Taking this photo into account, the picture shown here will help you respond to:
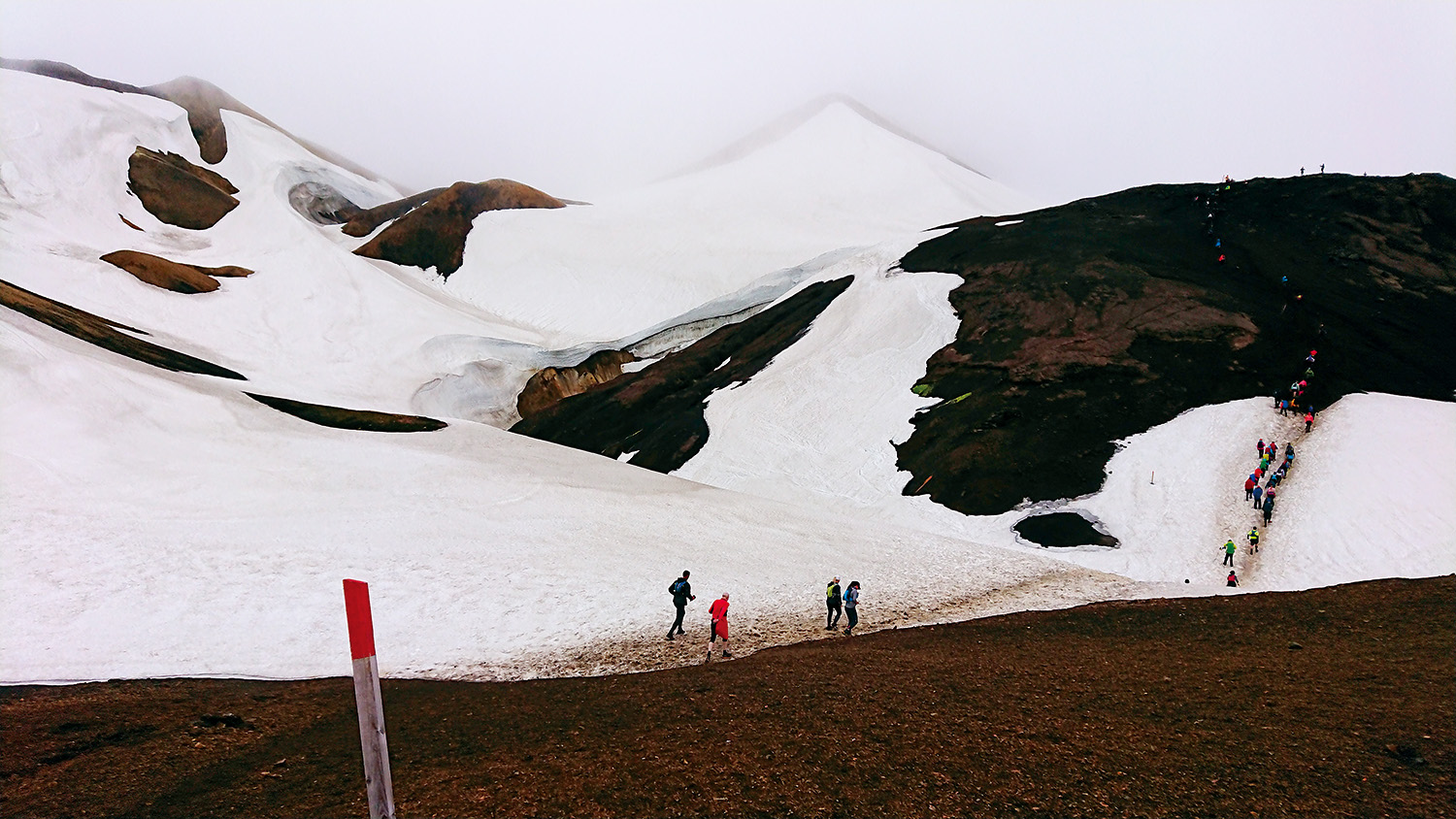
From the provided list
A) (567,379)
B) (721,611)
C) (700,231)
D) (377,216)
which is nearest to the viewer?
(721,611)

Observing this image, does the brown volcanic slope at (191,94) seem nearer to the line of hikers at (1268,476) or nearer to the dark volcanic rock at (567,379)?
the dark volcanic rock at (567,379)

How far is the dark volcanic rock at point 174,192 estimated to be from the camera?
73.5 m

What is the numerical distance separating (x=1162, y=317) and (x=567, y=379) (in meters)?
38.7

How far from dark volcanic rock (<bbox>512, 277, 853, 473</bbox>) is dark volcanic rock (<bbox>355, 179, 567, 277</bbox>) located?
39.5 m

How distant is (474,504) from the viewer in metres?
24.1

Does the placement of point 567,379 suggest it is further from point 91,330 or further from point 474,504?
point 474,504

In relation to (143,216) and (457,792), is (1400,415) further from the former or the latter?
(143,216)

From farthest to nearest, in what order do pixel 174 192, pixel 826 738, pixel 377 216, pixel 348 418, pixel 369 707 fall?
pixel 377 216, pixel 174 192, pixel 348 418, pixel 826 738, pixel 369 707

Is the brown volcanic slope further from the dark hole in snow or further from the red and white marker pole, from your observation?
the red and white marker pole

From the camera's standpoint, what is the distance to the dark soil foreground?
8.34 metres

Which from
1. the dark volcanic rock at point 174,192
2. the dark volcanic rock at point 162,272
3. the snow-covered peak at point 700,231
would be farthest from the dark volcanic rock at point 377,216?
the dark volcanic rock at point 162,272

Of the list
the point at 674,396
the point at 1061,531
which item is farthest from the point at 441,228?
the point at 1061,531

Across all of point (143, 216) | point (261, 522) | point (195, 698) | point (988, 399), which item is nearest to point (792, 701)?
point (195, 698)

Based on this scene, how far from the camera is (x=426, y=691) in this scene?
1284 cm
